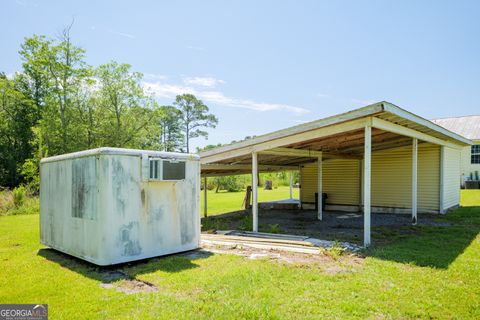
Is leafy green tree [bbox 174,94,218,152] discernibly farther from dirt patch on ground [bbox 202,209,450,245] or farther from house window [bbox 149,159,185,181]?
house window [bbox 149,159,185,181]

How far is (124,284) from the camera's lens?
414 centimetres

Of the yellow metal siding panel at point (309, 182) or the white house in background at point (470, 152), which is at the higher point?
the white house in background at point (470, 152)

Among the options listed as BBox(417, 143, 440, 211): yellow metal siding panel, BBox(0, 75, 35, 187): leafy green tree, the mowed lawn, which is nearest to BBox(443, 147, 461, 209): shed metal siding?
BBox(417, 143, 440, 211): yellow metal siding panel

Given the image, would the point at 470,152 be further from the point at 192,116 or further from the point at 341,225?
the point at 192,116

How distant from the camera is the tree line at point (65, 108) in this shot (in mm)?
22328

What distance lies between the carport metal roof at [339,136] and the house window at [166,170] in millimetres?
2986

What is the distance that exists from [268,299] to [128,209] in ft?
8.84

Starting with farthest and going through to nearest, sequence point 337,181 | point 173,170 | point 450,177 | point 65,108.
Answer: point 65,108 < point 337,181 < point 450,177 < point 173,170

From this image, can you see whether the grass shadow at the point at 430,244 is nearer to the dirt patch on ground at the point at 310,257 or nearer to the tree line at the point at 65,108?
the dirt patch on ground at the point at 310,257

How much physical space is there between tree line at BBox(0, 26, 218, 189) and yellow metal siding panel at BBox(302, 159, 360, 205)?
15937mm

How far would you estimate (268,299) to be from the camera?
3465 mm

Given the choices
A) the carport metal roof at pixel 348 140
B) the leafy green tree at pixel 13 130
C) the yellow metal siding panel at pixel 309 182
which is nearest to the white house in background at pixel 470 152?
the carport metal roof at pixel 348 140

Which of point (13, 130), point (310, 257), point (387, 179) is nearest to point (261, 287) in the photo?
point (310, 257)

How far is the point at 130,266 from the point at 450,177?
493 inches
